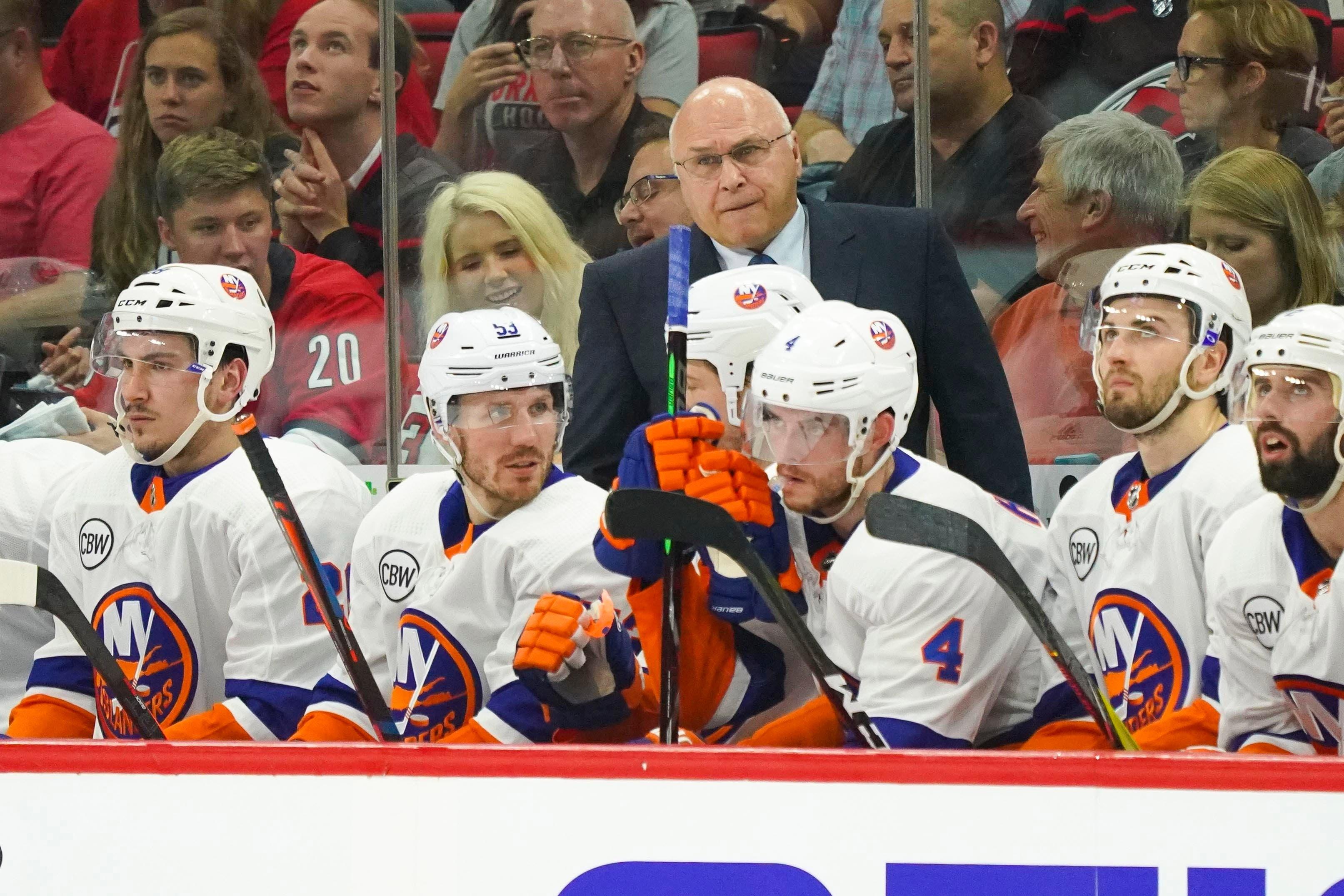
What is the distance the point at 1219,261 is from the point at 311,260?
2206mm

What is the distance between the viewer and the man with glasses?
13.6 ft

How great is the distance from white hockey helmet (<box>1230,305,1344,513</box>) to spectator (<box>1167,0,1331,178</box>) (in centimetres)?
131

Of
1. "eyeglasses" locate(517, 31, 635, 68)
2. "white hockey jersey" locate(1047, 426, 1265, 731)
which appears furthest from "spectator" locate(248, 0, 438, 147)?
"white hockey jersey" locate(1047, 426, 1265, 731)

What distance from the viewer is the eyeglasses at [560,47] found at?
4180 mm

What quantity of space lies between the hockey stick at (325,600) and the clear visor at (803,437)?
2.14 feet

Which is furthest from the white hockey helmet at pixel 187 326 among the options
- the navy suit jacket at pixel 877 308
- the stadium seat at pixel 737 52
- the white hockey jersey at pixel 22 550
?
the stadium seat at pixel 737 52

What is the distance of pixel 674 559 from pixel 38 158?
8.62 feet

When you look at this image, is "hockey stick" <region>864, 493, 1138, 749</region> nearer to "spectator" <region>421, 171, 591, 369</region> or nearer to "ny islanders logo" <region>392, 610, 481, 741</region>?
"ny islanders logo" <region>392, 610, 481, 741</region>

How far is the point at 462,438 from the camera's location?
2926 mm

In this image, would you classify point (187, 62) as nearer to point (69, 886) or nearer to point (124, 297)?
point (124, 297)

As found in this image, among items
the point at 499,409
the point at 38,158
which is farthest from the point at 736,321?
the point at 38,158

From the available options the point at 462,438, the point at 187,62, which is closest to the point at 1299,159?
the point at 462,438

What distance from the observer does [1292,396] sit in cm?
252

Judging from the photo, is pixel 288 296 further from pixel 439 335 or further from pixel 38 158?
pixel 439 335
